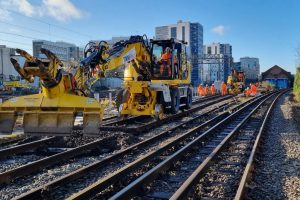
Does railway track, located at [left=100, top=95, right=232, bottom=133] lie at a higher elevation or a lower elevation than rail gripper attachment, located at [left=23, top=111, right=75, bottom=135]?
lower

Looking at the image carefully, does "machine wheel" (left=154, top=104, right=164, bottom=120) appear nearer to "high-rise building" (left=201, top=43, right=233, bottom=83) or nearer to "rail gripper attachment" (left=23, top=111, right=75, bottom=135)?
"rail gripper attachment" (left=23, top=111, right=75, bottom=135)

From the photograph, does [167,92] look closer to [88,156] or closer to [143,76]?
[143,76]

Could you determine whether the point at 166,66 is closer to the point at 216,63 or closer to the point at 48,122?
the point at 48,122

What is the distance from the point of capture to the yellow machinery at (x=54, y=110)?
9.15m

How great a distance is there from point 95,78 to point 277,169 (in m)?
5.82

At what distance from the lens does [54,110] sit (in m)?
9.44

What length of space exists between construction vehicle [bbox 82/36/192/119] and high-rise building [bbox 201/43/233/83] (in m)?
42.9

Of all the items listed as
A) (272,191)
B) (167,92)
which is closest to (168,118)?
(167,92)

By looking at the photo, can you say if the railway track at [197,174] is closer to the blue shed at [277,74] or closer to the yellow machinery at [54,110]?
the yellow machinery at [54,110]

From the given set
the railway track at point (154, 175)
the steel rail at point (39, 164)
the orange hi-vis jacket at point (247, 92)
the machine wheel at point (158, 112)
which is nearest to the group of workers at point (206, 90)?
the orange hi-vis jacket at point (247, 92)

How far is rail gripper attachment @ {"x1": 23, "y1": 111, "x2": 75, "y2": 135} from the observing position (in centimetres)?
932

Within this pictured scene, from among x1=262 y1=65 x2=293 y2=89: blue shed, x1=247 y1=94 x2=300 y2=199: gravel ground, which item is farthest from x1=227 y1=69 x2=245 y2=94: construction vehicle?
x1=262 y1=65 x2=293 y2=89: blue shed

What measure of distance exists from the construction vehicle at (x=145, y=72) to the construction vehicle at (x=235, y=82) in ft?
96.1

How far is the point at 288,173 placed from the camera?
7.58 metres
